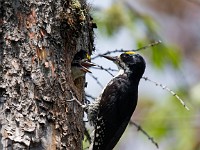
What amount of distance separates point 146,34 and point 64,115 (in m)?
2.41

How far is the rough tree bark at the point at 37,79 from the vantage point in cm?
445

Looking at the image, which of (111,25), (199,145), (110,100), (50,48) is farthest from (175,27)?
(50,48)

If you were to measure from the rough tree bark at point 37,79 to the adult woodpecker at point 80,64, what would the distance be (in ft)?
1.26

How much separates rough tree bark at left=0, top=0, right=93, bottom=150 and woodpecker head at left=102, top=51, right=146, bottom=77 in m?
0.98

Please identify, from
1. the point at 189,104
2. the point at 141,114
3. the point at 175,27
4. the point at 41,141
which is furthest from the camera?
the point at 175,27

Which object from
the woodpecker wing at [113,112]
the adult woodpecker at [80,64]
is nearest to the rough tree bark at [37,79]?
the adult woodpecker at [80,64]

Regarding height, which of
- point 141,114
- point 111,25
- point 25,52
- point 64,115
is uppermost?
point 141,114

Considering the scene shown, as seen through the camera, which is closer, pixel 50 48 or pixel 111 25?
pixel 50 48

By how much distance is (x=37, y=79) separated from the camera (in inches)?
182

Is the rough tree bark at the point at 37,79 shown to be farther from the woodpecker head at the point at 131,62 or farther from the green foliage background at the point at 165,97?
the green foliage background at the point at 165,97

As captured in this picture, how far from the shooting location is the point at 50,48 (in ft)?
15.7

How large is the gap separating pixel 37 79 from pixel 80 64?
0.94 metres

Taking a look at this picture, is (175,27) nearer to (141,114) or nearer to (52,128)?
(141,114)

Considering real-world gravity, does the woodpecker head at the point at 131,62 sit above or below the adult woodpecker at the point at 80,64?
above
